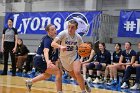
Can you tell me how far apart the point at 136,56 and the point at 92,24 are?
3.95 meters

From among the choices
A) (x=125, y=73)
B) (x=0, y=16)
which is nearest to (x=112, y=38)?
(x=125, y=73)

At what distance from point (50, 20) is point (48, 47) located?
8.65 meters

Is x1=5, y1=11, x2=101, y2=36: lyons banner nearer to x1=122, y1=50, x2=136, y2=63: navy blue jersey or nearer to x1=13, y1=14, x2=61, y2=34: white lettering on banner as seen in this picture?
x1=13, y1=14, x2=61, y2=34: white lettering on banner

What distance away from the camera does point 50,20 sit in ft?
50.2

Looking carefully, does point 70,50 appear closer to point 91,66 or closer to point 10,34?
point 91,66

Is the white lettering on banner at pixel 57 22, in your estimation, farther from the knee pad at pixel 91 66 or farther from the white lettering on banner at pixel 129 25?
the knee pad at pixel 91 66

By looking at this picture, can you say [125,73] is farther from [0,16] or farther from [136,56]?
[0,16]

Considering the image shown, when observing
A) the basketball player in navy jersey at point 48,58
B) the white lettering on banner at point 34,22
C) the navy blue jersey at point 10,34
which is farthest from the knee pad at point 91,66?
the white lettering on banner at point 34,22

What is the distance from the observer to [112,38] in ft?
49.4

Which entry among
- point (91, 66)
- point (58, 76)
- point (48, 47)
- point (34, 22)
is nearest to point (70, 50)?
point (48, 47)

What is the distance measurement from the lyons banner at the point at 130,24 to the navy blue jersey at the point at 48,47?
5.93 m

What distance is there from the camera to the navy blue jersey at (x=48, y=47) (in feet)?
22.2

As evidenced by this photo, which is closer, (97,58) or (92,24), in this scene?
(97,58)

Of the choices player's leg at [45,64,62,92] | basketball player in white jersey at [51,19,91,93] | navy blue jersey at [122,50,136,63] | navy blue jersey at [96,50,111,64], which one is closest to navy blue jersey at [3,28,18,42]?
navy blue jersey at [96,50,111,64]
